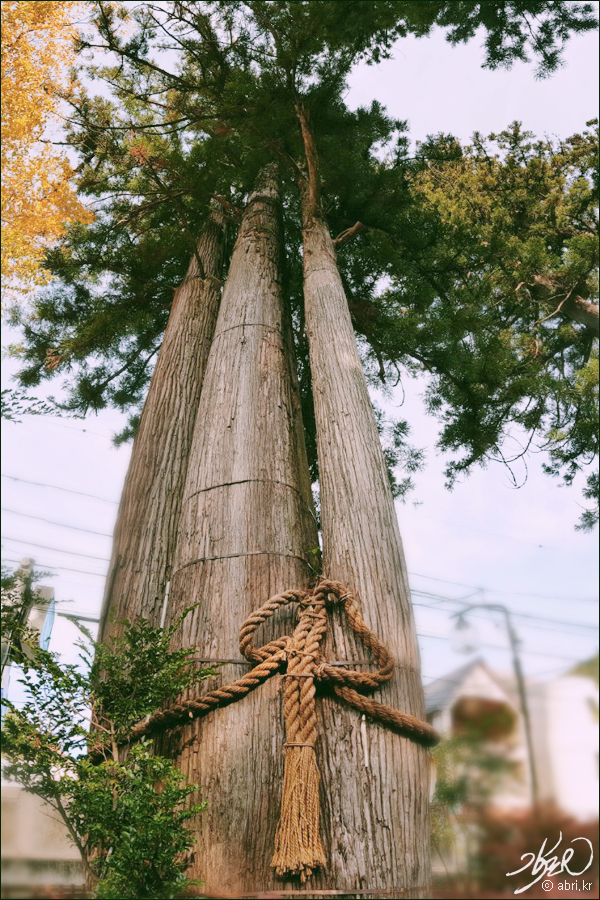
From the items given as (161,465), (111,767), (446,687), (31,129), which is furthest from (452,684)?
(31,129)

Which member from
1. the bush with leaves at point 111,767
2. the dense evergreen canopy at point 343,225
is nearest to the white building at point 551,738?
the bush with leaves at point 111,767

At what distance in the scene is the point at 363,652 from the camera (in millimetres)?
1903

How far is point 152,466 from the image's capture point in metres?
3.32

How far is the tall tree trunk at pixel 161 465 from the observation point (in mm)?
2873

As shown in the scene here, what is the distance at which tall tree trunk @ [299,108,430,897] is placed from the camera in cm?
157

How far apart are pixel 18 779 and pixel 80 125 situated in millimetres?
4103

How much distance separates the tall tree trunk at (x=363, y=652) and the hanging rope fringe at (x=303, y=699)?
0.06 m

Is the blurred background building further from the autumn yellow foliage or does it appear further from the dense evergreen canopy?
the dense evergreen canopy

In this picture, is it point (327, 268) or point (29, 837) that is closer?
point (29, 837)

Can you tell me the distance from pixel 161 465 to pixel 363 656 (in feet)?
6.01

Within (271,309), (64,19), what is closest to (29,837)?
(271,309)

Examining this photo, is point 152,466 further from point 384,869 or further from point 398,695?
point 384,869
